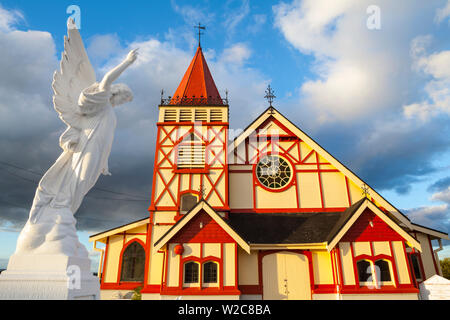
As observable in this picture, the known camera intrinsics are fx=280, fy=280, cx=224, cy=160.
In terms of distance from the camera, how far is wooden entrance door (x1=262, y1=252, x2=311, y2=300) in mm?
12148

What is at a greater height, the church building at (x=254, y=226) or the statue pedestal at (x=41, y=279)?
the church building at (x=254, y=226)

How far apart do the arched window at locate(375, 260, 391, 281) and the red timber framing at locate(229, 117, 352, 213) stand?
3.45 m

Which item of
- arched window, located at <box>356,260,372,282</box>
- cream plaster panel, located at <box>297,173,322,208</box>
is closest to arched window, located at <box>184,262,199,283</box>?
cream plaster panel, located at <box>297,173,322,208</box>

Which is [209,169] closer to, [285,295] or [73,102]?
[285,295]

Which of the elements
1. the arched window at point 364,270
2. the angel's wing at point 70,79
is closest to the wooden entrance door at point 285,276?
the arched window at point 364,270

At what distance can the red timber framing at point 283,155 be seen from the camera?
14.7 m

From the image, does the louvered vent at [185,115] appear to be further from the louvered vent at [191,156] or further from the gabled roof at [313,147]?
the gabled roof at [313,147]

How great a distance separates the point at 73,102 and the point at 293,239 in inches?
408

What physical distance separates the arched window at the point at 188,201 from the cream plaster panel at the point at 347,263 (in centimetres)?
711

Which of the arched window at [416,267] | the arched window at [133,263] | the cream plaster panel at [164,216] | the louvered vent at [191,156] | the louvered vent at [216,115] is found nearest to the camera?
the arched window at [416,267]

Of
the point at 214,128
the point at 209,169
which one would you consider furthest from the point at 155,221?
the point at 214,128

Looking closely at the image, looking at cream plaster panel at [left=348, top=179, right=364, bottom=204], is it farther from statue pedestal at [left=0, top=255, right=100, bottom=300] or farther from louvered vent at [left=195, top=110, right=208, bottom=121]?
statue pedestal at [left=0, top=255, right=100, bottom=300]

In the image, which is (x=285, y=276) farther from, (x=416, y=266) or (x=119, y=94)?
(x=119, y=94)
